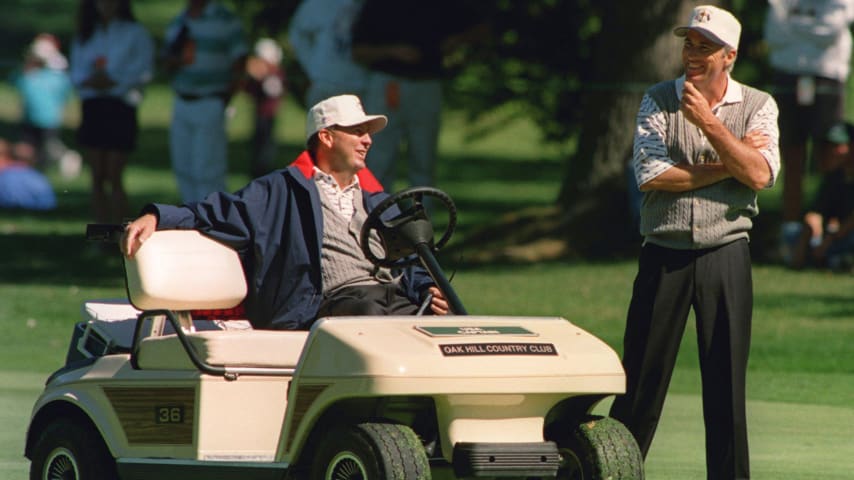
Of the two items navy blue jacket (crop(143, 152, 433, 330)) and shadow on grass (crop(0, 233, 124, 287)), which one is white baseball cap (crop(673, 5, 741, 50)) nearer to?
navy blue jacket (crop(143, 152, 433, 330))

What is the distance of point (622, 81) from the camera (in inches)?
599

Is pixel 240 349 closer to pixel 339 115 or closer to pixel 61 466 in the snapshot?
pixel 61 466

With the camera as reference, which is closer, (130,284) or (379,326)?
(379,326)

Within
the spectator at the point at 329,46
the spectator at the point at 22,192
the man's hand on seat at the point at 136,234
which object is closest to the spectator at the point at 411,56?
the spectator at the point at 329,46

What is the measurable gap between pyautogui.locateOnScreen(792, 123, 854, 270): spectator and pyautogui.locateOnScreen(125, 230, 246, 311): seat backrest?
744 centimetres

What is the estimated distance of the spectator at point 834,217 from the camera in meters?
13.3

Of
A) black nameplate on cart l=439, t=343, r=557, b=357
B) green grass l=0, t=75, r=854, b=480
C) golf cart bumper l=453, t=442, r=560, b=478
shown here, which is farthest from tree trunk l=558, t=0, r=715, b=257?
golf cart bumper l=453, t=442, r=560, b=478

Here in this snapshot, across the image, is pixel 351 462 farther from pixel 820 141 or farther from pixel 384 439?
pixel 820 141

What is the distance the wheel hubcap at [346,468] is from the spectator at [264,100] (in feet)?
55.6

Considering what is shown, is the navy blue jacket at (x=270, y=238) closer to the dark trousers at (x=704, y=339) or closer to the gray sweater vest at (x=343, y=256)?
the gray sweater vest at (x=343, y=256)

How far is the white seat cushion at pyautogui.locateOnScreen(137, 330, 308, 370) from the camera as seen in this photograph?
6.09 m

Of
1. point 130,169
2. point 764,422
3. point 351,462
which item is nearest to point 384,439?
point 351,462

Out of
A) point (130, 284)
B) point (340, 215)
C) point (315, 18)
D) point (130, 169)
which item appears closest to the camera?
point (130, 284)

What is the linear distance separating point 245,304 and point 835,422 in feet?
10.7
